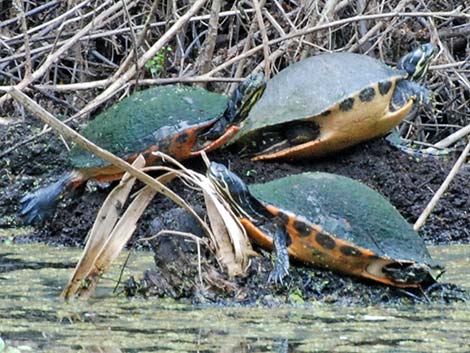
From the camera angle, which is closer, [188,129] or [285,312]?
[285,312]

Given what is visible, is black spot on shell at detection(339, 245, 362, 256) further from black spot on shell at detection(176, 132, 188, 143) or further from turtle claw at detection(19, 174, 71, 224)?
turtle claw at detection(19, 174, 71, 224)

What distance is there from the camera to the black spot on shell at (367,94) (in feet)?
19.6

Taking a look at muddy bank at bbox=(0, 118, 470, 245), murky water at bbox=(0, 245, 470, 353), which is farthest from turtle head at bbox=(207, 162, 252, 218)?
muddy bank at bbox=(0, 118, 470, 245)

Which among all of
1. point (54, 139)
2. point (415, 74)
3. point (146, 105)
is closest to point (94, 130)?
point (146, 105)

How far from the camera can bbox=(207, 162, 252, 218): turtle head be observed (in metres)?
4.47

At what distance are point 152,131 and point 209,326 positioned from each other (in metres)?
2.47

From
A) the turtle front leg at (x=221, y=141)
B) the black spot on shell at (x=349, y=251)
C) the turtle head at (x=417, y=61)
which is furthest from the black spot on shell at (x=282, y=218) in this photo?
the turtle head at (x=417, y=61)

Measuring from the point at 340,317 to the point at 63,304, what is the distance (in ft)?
3.02

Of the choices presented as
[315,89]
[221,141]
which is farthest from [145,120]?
[315,89]

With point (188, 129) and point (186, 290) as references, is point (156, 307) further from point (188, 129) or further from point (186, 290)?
point (188, 129)

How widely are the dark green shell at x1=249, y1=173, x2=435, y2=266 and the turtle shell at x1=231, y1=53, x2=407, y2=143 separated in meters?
1.43

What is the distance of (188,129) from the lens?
5902 millimetres

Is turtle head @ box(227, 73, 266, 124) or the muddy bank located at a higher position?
turtle head @ box(227, 73, 266, 124)

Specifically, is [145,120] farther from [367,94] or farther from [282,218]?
[282,218]
